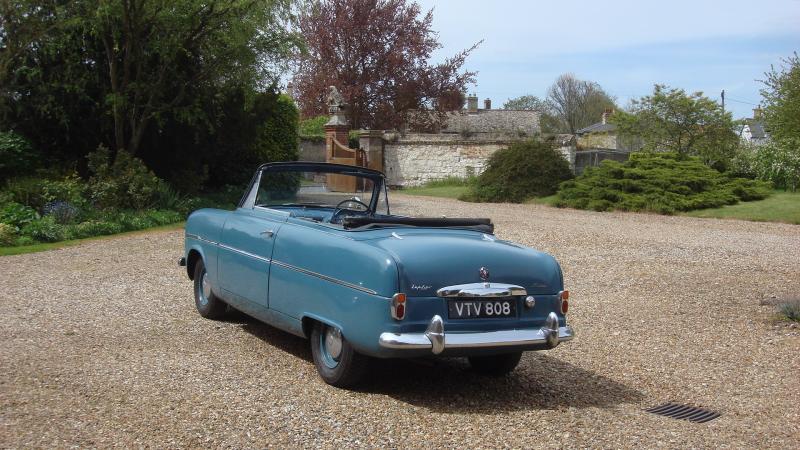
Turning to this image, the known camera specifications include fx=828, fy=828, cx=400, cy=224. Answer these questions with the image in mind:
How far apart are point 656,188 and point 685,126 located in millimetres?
5406

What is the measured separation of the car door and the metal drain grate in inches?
117

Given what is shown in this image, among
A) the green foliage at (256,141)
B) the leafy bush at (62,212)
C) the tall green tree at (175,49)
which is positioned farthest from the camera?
the green foliage at (256,141)

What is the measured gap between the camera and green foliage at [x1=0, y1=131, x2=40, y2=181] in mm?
16750

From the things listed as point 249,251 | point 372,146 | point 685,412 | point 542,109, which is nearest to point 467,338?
point 685,412

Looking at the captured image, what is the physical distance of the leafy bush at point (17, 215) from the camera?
46.6 feet

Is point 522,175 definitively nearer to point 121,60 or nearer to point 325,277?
point 121,60

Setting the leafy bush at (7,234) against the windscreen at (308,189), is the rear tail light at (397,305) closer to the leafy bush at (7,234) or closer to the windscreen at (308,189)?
the windscreen at (308,189)

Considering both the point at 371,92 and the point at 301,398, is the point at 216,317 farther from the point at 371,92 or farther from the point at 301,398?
the point at 371,92

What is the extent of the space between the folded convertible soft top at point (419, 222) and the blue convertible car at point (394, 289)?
0.01 m

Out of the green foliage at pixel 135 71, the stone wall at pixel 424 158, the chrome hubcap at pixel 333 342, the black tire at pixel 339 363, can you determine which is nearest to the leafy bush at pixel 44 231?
the green foliage at pixel 135 71

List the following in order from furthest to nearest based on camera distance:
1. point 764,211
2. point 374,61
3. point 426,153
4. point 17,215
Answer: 1. point 374,61
2. point 426,153
3. point 764,211
4. point 17,215

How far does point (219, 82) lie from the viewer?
19.1 m

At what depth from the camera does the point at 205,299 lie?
7801mm

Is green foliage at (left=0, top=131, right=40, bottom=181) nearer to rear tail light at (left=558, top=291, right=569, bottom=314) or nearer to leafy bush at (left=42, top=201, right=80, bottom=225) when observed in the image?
leafy bush at (left=42, top=201, right=80, bottom=225)
